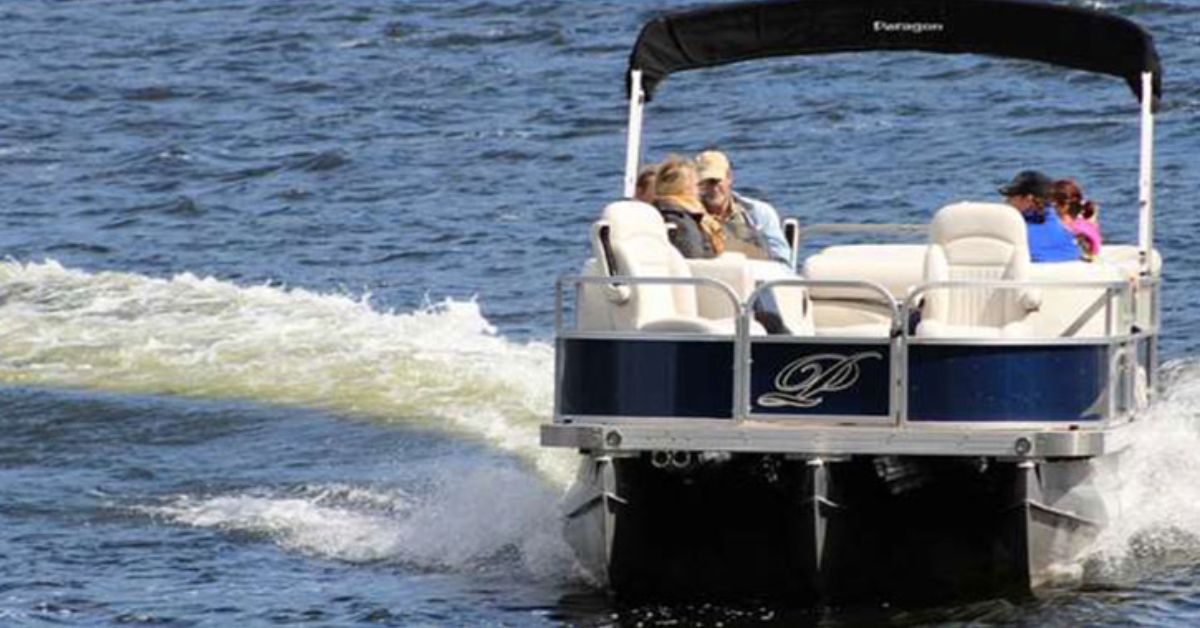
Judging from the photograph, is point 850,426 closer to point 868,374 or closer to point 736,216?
point 868,374

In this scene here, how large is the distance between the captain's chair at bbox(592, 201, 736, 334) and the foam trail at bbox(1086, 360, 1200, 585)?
5.81 ft

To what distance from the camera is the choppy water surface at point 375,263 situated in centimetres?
1291

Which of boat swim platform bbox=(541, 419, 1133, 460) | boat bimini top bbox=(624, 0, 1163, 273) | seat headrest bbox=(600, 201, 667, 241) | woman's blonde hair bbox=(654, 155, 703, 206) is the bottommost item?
boat swim platform bbox=(541, 419, 1133, 460)

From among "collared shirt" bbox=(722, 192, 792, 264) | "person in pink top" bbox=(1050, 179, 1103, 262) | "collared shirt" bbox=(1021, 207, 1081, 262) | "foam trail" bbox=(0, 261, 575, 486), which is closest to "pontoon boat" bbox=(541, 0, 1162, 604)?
"collared shirt" bbox=(1021, 207, 1081, 262)

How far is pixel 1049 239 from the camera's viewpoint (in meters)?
13.1

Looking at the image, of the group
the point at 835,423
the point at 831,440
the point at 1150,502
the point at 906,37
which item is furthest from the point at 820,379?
the point at 906,37

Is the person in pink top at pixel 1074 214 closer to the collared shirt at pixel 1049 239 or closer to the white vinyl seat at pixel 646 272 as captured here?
the collared shirt at pixel 1049 239

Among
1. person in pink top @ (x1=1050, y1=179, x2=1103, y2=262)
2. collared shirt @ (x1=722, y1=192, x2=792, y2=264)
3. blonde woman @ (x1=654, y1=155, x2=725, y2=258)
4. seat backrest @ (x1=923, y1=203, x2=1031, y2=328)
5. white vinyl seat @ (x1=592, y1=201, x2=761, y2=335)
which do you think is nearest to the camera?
white vinyl seat @ (x1=592, y1=201, x2=761, y2=335)

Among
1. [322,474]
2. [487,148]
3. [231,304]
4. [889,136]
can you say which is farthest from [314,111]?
[322,474]

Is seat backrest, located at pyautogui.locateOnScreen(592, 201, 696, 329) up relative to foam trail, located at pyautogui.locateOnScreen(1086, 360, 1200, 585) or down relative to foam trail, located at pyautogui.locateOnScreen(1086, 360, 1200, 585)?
up

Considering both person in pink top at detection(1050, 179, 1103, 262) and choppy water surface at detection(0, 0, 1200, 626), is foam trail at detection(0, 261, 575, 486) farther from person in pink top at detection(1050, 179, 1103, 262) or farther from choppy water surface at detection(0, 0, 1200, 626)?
person in pink top at detection(1050, 179, 1103, 262)

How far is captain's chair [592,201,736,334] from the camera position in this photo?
1166 centimetres

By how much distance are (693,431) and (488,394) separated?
20.5ft

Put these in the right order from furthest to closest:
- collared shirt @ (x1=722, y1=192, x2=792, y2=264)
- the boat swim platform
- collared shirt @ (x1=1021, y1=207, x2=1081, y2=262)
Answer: collared shirt @ (x1=722, y1=192, x2=792, y2=264)
collared shirt @ (x1=1021, y1=207, x2=1081, y2=262)
the boat swim platform
